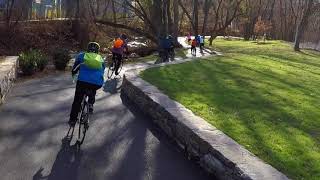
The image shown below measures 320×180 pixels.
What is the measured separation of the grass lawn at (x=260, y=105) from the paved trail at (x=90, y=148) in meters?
1.21

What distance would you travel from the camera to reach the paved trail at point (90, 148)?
7.23 metres

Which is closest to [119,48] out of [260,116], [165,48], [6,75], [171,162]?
[6,75]

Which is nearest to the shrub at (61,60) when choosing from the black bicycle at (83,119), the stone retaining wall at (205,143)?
the stone retaining wall at (205,143)

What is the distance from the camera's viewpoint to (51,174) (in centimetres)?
700

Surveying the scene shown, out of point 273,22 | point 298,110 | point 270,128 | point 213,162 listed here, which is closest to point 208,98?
point 298,110

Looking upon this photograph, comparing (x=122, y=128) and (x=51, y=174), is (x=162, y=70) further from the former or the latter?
(x=51, y=174)

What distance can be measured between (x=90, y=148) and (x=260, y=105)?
15.4ft

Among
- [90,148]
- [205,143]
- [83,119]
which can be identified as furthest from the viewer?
[83,119]

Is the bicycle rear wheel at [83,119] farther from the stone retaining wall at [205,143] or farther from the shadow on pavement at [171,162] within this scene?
the stone retaining wall at [205,143]

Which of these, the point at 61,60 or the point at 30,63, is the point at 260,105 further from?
the point at 61,60

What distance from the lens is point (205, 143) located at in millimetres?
7723

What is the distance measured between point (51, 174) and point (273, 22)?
258 ft

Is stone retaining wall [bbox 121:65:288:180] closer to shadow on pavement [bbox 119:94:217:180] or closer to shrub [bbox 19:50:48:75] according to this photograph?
shadow on pavement [bbox 119:94:217:180]

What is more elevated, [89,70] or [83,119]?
[89,70]
